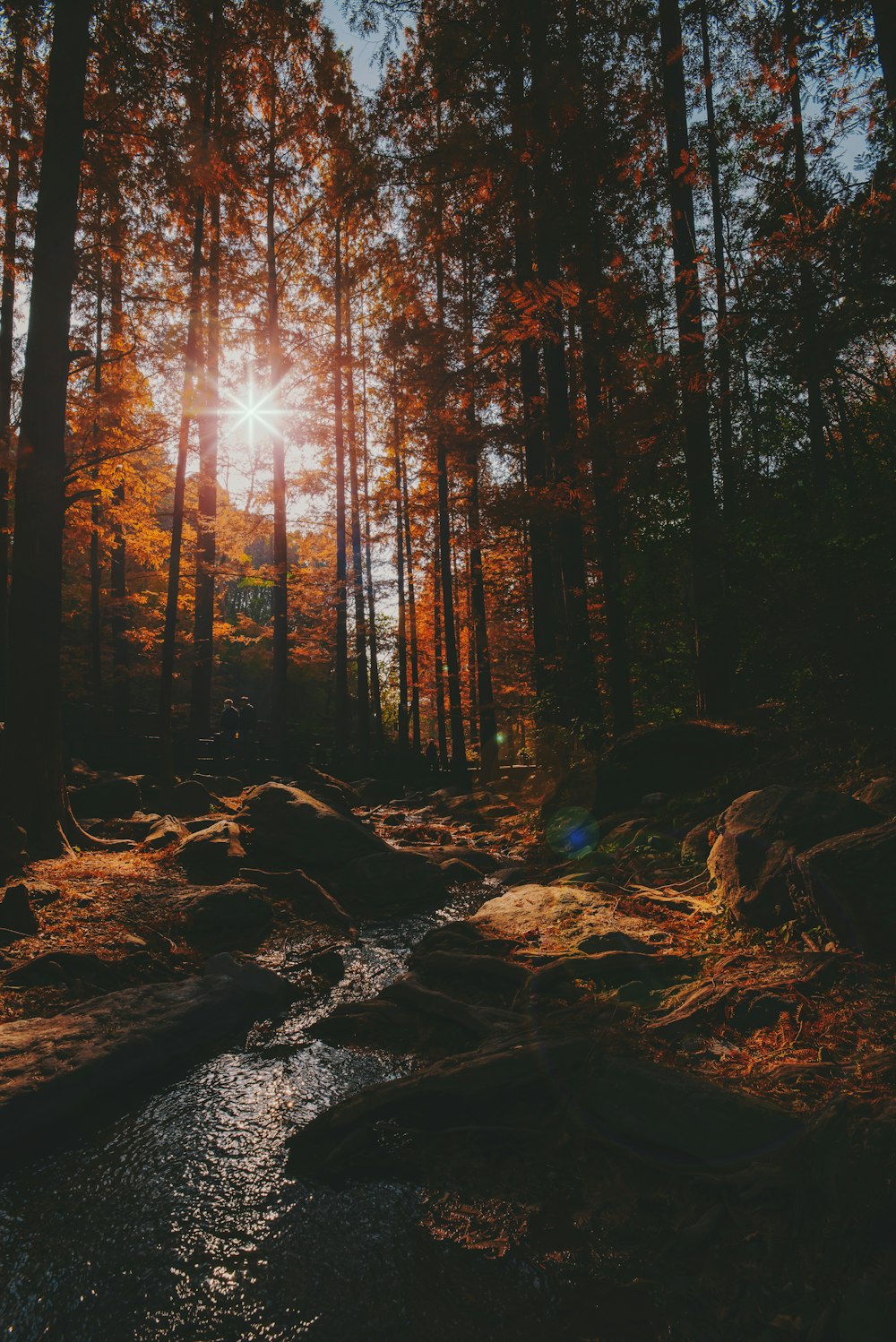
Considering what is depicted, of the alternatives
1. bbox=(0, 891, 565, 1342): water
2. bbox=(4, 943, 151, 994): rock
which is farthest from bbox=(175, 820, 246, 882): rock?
bbox=(0, 891, 565, 1342): water

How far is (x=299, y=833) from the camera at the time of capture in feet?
26.9

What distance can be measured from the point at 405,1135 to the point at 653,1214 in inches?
45.5

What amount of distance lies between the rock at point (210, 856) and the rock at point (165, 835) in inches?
13.5

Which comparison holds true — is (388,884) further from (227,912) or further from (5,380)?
(5,380)

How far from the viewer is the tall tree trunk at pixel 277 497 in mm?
17594

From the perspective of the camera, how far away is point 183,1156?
304 centimetres

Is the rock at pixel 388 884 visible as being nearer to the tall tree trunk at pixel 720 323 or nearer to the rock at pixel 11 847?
the rock at pixel 11 847

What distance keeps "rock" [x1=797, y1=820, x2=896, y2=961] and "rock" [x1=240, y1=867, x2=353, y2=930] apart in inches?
169

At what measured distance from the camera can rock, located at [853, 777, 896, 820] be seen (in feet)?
15.2

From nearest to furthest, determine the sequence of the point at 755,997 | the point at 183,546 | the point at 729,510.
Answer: the point at 755,997
the point at 729,510
the point at 183,546

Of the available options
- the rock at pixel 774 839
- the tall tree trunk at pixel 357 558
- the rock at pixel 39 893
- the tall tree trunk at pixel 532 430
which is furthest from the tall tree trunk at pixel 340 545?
the rock at pixel 774 839

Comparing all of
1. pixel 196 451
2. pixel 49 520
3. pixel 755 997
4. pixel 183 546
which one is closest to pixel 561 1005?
pixel 755 997

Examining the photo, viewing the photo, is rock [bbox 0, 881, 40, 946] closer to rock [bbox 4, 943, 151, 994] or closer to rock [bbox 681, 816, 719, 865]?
rock [bbox 4, 943, 151, 994]

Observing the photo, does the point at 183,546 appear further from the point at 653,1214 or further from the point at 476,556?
the point at 653,1214
